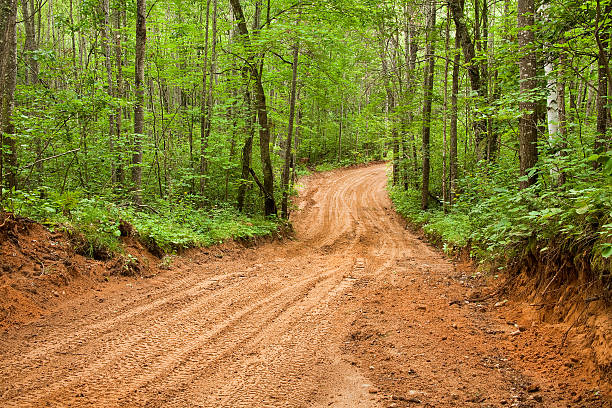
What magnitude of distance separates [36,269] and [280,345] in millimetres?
4088

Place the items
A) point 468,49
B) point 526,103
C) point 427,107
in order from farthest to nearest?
point 427,107
point 468,49
point 526,103

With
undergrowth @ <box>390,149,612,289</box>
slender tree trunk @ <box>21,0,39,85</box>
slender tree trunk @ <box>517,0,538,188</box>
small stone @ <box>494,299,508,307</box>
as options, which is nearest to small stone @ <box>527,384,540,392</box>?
undergrowth @ <box>390,149,612,289</box>

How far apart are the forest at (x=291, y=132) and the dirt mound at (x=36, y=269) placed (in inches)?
14.8

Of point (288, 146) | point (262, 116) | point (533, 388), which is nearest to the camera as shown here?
point (533, 388)

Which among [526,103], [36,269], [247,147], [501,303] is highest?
[526,103]

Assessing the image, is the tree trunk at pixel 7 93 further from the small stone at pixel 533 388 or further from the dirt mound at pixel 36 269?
the small stone at pixel 533 388

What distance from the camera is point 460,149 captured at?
1939 centimetres

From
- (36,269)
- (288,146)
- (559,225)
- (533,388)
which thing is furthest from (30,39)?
(533,388)

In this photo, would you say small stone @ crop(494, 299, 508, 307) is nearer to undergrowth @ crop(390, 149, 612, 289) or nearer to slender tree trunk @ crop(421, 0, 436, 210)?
undergrowth @ crop(390, 149, 612, 289)

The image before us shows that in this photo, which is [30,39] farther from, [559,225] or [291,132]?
[559,225]

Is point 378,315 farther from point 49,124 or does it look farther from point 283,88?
point 283,88

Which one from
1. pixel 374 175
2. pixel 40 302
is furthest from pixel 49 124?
pixel 374 175

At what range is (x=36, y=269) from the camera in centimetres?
574

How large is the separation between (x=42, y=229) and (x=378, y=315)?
5814mm
